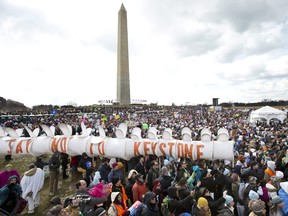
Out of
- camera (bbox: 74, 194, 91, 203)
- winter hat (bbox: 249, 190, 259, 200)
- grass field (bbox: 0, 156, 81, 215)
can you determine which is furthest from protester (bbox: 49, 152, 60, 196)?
winter hat (bbox: 249, 190, 259, 200)

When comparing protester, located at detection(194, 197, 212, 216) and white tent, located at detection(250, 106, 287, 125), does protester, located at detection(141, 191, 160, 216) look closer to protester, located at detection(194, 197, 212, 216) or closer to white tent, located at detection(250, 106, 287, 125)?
protester, located at detection(194, 197, 212, 216)

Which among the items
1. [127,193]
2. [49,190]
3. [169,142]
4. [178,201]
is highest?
[169,142]

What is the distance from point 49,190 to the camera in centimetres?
788

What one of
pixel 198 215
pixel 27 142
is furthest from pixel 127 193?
pixel 27 142

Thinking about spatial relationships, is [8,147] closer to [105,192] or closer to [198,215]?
[105,192]

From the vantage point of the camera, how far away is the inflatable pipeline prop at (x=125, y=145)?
779cm

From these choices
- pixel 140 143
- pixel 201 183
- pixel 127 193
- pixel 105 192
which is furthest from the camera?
pixel 140 143

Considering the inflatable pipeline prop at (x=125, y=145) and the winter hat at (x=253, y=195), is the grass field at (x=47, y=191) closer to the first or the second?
the inflatable pipeline prop at (x=125, y=145)

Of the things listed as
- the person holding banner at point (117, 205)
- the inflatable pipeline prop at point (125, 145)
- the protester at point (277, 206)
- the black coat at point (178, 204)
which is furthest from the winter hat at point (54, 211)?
the inflatable pipeline prop at point (125, 145)

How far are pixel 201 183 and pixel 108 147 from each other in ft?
14.5

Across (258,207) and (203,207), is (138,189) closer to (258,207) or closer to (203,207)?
(203,207)

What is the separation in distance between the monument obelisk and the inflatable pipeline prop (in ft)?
118

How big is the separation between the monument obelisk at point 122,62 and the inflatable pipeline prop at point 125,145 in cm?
3605

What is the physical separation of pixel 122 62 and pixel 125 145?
3810 cm
